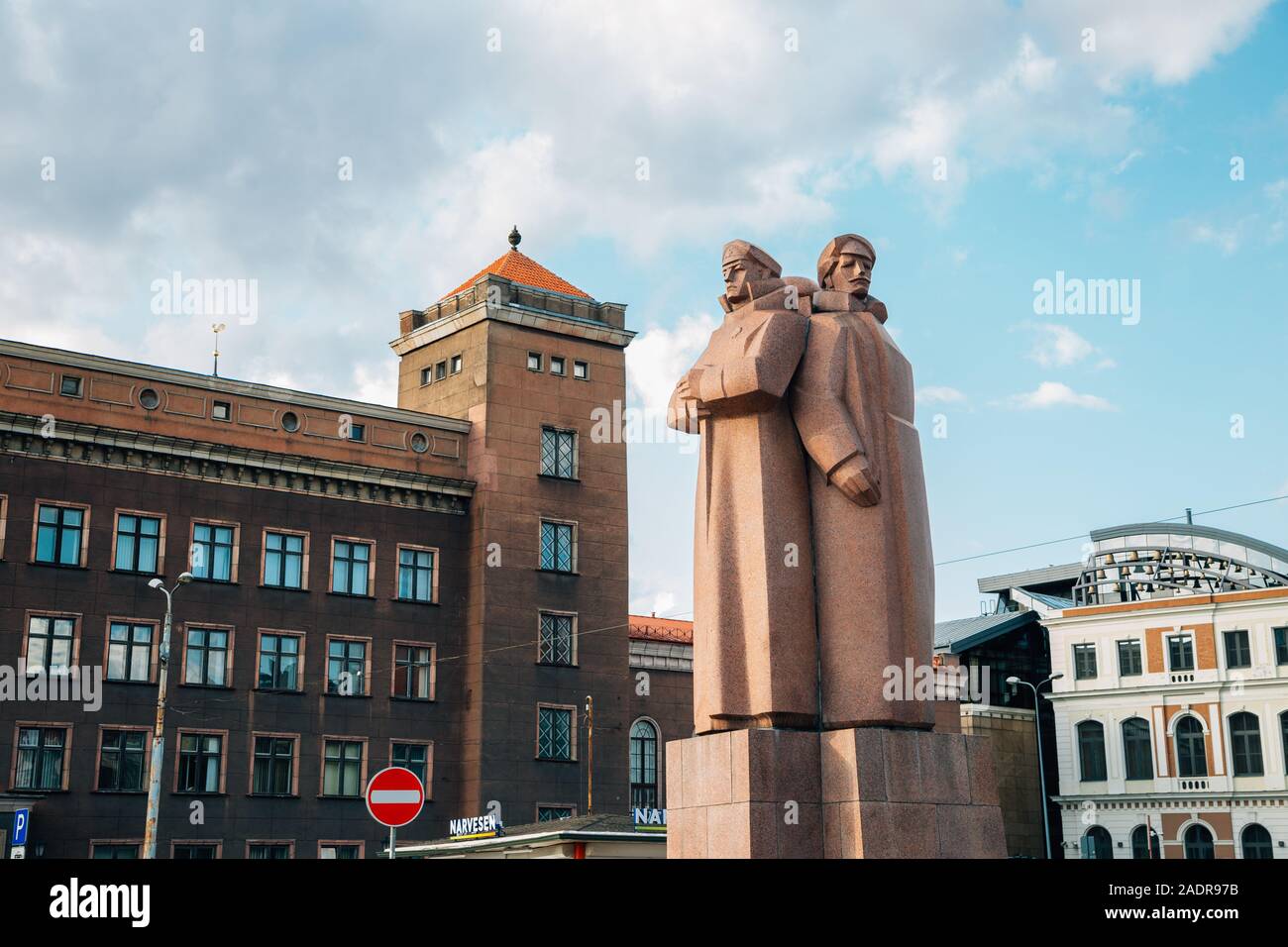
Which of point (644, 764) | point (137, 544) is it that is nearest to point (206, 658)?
point (137, 544)

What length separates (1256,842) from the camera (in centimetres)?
7275

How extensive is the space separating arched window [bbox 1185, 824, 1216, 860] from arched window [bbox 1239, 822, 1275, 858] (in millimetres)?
1734

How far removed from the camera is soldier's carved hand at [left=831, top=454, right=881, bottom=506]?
1433 centimetres

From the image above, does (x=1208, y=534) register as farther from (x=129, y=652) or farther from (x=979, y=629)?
(x=129, y=652)

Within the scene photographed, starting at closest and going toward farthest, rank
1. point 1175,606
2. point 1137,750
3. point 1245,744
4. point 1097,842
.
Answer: point 1245,744
point 1175,606
point 1137,750
point 1097,842

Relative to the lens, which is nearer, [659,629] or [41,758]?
[41,758]

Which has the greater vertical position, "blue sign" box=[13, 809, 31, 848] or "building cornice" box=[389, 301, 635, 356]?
"building cornice" box=[389, 301, 635, 356]

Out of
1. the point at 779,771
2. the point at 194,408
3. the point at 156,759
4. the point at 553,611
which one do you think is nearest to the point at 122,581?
the point at 194,408

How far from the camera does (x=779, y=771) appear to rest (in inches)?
537

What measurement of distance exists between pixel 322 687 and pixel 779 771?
47.4 metres

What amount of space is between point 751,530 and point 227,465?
4685cm

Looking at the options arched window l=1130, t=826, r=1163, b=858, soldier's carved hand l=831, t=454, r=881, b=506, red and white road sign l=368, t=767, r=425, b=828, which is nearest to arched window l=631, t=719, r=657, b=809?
arched window l=1130, t=826, r=1163, b=858

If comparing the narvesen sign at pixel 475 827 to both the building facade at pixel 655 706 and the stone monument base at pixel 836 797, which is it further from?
Result: the stone monument base at pixel 836 797

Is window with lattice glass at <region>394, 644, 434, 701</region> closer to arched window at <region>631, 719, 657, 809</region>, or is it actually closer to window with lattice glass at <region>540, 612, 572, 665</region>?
window with lattice glass at <region>540, 612, 572, 665</region>
